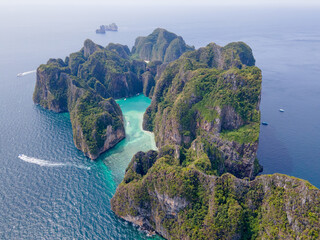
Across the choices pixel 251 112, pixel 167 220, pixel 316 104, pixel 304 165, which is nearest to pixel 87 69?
pixel 251 112

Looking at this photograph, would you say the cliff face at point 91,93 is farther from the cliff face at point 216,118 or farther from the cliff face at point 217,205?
the cliff face at point 217,205

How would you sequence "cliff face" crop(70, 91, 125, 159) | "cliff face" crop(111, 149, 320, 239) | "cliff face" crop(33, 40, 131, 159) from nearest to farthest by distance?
1. "cliff face" crop(111, 149, 320, 239)
2. "cliff face" crop(70, 91, 125, 159)
3. "cliff face" crop(33, 40, 131, 159)

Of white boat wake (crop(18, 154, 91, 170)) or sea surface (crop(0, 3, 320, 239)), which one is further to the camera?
white boat wake (crop(18, 154, 91, 170))

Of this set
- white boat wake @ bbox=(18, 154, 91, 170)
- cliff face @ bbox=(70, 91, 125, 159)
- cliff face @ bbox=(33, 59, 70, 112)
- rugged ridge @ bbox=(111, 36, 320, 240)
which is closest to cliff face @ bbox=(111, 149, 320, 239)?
rugged ridge @ bbox=(111, 36, 320, 240)

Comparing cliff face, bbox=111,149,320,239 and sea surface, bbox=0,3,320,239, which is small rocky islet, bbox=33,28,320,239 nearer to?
cliff face, bbox=111,149,320,239

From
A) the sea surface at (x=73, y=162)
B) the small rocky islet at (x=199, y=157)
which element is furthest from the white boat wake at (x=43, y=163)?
the small rocky islet at (x=199, y=157)

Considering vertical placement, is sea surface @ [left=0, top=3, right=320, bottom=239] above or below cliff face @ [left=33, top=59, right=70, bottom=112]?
below

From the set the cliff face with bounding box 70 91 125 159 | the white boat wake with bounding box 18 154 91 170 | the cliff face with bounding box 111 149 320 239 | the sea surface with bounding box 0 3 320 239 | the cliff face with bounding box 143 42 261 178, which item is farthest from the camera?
the cliff face with bounding box 70 91 125 159
